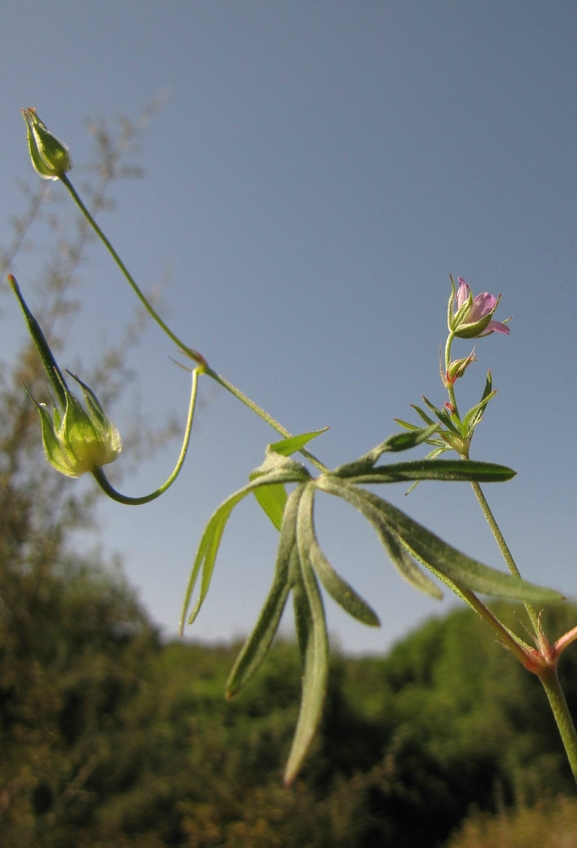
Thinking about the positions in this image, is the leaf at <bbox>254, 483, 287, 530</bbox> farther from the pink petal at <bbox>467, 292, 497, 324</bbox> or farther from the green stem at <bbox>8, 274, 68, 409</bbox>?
the pink petal at <bbox>467, 292, 497, 324</bbox>

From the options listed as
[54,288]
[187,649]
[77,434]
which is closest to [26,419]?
[54,288]

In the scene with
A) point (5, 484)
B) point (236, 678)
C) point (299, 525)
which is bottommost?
point (236, 678)

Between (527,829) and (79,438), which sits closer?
(79,438)

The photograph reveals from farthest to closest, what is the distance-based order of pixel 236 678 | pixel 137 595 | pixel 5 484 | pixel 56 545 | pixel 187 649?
pixel 187 649 → pixel 137 595 → pixel 56 545 → pixel 5 484 → pixel 236 678

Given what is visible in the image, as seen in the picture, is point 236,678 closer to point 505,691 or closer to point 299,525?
point 299,525

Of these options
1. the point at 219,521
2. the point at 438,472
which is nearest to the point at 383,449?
the point at 438,472

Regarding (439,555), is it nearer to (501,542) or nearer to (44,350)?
(501,542)
